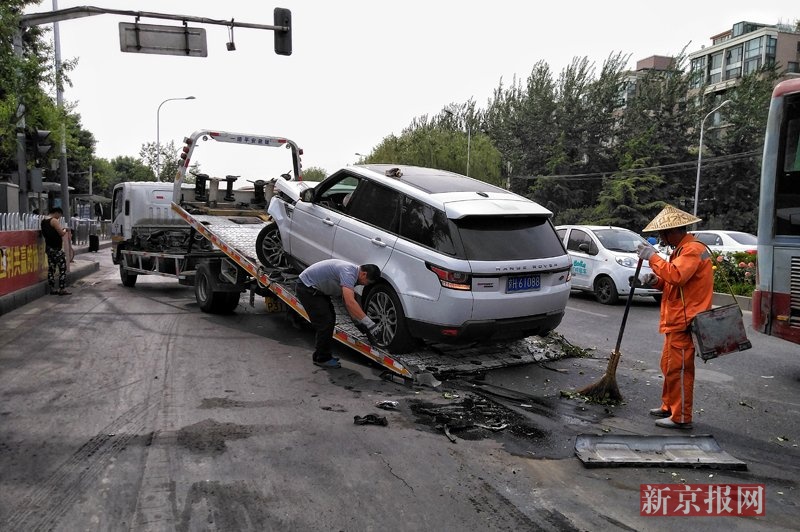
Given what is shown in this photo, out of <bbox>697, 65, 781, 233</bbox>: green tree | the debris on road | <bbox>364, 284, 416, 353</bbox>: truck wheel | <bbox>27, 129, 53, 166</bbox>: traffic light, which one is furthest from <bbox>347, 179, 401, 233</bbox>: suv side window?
<bbox>697, 65, 781, 233</bbox>: green tree

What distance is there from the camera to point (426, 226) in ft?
20.7

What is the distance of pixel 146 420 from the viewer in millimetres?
4887

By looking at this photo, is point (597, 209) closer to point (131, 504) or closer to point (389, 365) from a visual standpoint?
point (389, 365)

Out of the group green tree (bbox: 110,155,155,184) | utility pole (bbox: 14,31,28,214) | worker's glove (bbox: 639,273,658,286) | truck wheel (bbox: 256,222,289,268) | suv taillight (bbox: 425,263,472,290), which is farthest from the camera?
green tree (bbox: 110,155,155,184)

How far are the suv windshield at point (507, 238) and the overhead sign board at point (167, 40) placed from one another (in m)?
8.99

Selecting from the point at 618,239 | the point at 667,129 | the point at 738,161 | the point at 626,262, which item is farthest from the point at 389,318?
the point at 667,129

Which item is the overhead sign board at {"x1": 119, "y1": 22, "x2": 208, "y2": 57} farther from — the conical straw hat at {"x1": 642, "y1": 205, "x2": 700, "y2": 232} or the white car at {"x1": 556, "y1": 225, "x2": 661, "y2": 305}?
the conical straw hat at {"x1": 642, "y1": 205, "x2": 700, "y2": 232}

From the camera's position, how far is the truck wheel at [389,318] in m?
6.34

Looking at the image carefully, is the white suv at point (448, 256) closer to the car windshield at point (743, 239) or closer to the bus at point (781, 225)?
the bus at point (781, 225)

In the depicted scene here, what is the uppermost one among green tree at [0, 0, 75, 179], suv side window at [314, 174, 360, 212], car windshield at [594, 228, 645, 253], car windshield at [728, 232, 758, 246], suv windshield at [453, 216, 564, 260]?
green tree at [0, 0, 75, 179]

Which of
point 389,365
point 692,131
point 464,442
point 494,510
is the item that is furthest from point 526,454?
point 692,131

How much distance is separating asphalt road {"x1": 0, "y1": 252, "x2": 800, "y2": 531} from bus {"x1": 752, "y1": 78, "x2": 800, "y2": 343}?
749 millimetres

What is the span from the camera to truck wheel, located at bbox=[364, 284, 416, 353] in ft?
20.8

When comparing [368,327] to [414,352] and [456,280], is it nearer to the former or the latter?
[414,352]
